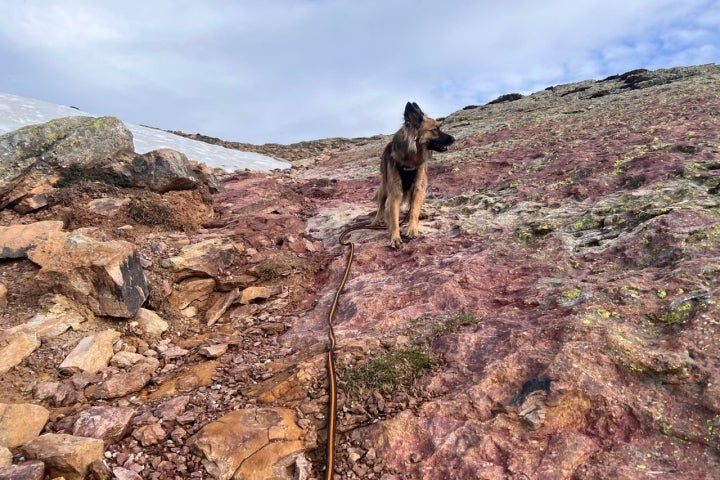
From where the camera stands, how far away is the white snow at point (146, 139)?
519 inches

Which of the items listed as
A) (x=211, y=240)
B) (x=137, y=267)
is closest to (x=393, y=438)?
(x=137, y=267)

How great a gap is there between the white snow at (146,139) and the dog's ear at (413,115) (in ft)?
37.2

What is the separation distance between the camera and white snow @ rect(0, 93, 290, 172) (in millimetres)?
13172

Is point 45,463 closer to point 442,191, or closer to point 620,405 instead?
point 620,405

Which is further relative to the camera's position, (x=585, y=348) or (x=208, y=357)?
(x=208, y=357)

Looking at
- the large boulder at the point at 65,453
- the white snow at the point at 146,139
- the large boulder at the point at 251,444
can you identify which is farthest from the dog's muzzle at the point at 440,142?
the white snow at the point at 146,139

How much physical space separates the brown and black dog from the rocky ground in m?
0.47

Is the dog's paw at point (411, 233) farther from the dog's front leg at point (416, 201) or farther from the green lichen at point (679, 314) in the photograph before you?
the green lichen at point (679, 314)

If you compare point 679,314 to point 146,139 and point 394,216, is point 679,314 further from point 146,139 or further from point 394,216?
point 146,139

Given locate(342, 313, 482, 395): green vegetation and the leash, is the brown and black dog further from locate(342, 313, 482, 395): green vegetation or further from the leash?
locate(342, 313, 482, 395): green vegetation

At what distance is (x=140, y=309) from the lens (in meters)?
5.36

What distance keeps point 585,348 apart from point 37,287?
19.4 feet

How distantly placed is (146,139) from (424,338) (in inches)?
678

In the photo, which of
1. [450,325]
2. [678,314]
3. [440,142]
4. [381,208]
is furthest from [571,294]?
[381,208]
